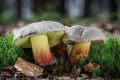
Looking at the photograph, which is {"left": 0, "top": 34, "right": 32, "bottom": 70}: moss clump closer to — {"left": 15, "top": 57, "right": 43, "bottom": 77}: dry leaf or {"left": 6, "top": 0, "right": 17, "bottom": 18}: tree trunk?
{"left": 15, "top": 57, "right": 43, "bottom": 77}: dry leaf

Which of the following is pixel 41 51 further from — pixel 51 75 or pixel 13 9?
pixel 13 9

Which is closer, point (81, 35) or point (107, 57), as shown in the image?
point (81, 35)

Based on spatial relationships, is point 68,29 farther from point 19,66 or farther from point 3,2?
point 3,2

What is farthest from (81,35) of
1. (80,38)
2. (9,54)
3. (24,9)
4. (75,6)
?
(75,6)

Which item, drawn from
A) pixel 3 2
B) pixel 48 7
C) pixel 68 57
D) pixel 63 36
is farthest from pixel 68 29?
pixel 3 2

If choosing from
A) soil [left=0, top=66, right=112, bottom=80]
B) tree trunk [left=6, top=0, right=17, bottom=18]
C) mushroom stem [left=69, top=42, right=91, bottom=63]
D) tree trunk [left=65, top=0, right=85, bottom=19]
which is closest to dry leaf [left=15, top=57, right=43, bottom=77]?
soil [left=0, top=66, right=112, bottom=80]

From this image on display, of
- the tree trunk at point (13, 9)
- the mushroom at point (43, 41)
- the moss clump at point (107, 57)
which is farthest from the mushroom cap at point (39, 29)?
the tree trunk at point (13, 9)
